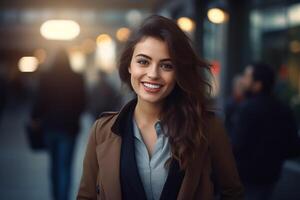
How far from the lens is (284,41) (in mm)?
9383

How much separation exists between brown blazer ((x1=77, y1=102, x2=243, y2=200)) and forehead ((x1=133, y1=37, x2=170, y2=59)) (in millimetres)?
367

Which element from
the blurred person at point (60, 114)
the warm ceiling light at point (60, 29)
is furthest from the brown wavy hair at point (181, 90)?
the warm ceiling light at point (60, 29)

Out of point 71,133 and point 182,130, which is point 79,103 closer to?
point 71,133

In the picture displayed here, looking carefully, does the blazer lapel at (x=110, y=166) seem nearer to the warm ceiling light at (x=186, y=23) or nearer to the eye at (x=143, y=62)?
the eye at (x=143, y=62)

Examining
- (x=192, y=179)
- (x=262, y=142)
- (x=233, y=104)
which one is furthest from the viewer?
(x=233, y=104)

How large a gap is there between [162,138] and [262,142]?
2034 mm

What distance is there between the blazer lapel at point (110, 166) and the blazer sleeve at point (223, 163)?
1.46 ft

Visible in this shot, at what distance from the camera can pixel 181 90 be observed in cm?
286

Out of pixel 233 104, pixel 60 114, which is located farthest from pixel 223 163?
pixel 60 114

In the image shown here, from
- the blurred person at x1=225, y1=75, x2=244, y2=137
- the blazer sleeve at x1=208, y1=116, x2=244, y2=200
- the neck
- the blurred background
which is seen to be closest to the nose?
the neck

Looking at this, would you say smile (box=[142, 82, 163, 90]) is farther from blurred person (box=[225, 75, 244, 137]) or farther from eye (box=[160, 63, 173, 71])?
blurred person (box=[225, 75, 244, 137])

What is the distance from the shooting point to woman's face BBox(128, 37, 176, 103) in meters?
2.67

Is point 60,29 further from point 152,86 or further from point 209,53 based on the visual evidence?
point 152,86

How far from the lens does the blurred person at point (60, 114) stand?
663cm
